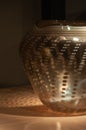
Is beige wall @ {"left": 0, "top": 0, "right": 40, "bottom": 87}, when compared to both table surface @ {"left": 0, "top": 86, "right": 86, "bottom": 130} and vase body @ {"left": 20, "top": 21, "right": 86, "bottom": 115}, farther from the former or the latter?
vase body @ {"left": 20, "top": 21, "right": 86, "bottom": 115}

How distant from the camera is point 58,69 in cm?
58

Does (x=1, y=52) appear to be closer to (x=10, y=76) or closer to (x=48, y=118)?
(x=10, y=76)

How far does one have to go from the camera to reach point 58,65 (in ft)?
1.89

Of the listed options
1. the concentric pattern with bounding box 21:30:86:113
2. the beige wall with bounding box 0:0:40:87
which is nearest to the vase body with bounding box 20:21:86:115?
the concentric pattern with bounding box 21:30:86:113

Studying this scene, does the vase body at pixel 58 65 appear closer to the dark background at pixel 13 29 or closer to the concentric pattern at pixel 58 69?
→ the concentric pattern at pixel 58 69

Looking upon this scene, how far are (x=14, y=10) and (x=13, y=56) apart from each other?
13 centimetres

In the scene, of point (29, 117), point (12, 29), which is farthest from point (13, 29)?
point (29, 117)

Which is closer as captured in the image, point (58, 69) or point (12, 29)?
point (58, 69)

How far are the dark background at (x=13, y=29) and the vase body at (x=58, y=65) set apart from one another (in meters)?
0.35

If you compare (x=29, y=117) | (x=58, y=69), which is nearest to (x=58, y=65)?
(x=58, y=69)

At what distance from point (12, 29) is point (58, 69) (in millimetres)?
415

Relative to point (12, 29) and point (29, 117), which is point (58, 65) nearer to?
point (29, 117)

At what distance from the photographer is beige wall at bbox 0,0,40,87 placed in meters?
0.95

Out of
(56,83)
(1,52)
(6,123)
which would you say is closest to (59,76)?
(56,83)
